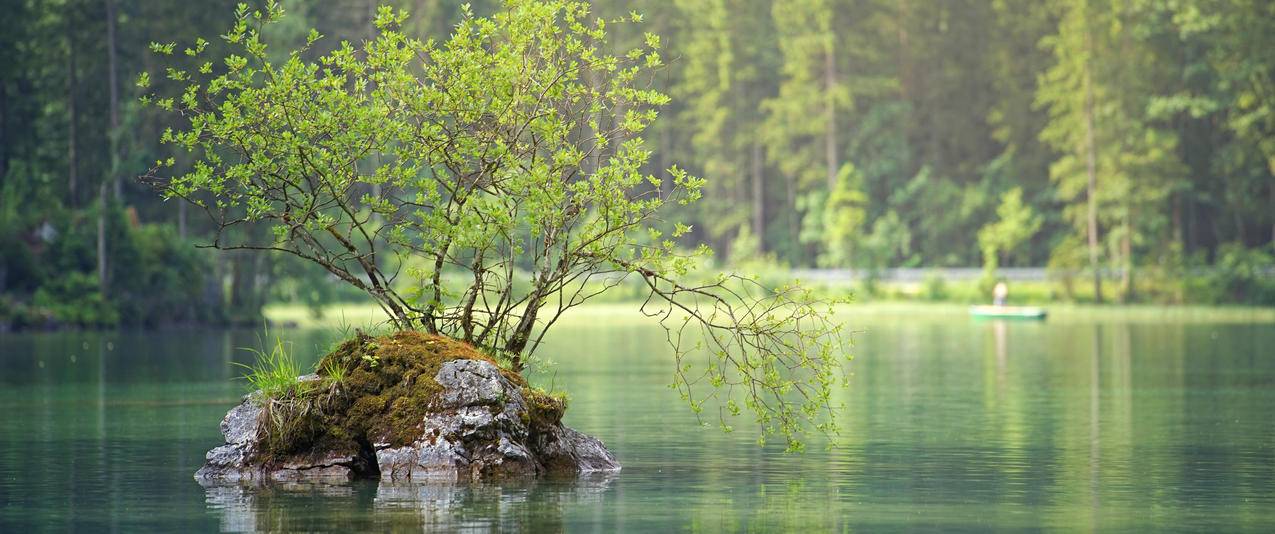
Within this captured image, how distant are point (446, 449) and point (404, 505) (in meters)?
2.39

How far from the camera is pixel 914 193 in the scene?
4663 inches

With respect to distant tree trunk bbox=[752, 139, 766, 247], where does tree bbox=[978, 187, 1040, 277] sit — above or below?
below

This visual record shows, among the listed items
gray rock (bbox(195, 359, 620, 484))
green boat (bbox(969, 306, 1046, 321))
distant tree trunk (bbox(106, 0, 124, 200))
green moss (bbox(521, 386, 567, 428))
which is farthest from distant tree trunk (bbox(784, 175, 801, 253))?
gray rock (bbox(195, 359, 620, 484))

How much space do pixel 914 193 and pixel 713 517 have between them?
10071 centimetres

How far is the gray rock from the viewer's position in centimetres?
2217

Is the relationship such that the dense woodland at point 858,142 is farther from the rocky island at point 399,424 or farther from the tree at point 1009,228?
the rocky island at point 399,424

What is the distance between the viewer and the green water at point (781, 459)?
755 inches

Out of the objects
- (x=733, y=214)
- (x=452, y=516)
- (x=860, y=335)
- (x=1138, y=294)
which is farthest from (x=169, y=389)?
(x=733, y=214)

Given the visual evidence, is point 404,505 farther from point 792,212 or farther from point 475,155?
point 792,212

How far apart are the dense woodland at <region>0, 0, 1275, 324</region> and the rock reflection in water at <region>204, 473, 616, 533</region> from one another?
41363 millimetres

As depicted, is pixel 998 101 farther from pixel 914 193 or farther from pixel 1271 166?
pixel 1271 166

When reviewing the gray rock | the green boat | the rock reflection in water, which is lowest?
the rock reflection in water

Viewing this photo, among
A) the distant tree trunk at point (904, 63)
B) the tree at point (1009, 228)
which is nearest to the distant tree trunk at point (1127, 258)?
the tree at point (1009, 228)

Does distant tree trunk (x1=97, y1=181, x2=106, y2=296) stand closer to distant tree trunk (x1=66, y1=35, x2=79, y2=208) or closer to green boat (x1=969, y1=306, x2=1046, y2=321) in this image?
distant tree trunk (x1=66, y1=35, x2=79, y2=208)
